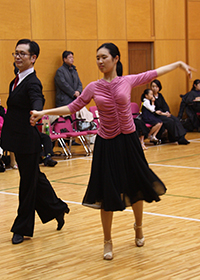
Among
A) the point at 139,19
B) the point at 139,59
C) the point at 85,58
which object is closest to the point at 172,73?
the point at 139,59

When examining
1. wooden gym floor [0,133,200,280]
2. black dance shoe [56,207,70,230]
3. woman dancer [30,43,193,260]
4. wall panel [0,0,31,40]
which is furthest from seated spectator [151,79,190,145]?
woman dancer [30,43,193,260]

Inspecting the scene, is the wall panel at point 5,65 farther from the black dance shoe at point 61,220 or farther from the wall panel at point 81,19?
the black dance shoe at point 61,220

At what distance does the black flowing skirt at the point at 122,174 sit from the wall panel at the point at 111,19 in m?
8.11

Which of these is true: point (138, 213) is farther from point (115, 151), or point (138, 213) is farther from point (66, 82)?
point (66, 82)

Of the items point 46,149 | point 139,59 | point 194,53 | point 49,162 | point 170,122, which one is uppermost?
point 194,53

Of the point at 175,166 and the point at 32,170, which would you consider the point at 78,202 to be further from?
the point at 175,166

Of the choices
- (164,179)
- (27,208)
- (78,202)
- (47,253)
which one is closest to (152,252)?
(47,253)

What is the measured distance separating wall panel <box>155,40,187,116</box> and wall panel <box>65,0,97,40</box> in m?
2.22

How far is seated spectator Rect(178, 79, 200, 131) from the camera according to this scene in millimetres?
11992

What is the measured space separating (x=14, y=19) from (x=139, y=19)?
370cm

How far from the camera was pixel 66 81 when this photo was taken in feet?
32.7

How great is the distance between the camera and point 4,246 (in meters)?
3.85

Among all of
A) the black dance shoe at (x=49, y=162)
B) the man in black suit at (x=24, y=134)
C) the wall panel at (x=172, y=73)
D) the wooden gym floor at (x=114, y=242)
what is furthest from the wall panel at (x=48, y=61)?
the man in black suit at (x=24, y=134)

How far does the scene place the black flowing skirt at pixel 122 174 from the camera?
133 inches
